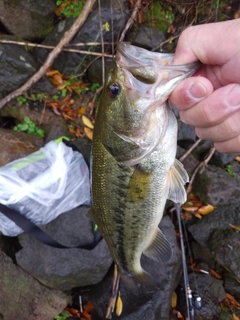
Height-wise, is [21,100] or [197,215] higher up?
[21,100]

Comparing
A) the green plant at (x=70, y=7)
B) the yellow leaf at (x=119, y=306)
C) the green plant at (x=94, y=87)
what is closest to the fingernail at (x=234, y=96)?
the yellow leaf at (x=119, y=306)

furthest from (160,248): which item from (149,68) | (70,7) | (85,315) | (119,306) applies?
(70,7)

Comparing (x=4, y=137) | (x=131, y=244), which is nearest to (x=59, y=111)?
(x=4, y=137)

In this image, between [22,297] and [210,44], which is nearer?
[210,44]

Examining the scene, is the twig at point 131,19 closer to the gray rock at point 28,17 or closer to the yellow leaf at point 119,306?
the gray rock at point 28,17

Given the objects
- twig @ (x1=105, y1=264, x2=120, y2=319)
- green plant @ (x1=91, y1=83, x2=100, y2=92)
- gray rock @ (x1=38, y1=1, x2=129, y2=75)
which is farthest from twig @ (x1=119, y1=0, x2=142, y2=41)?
twig @ (x1=105, y1=264, x2=120, y2=319)

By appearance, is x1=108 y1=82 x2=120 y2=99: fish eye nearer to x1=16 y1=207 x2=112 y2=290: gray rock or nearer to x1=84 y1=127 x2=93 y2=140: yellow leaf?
x1=16 y1=207 x2=112 y2=290: gray rock

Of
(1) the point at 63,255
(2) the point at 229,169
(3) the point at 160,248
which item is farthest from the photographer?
(2) the point at 229,169

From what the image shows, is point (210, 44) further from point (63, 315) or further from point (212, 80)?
point (63, 315)
